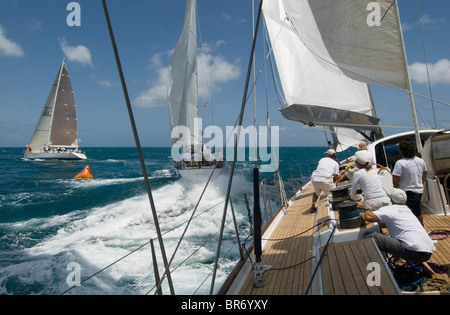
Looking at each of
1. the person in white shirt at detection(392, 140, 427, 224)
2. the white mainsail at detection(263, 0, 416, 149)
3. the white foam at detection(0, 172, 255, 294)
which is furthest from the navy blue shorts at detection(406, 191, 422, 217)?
the white foam at detection(0, 172, 255, 294)

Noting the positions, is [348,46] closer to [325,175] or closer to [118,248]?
[325,175]

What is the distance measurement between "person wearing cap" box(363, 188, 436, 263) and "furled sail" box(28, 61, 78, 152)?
1536 inches

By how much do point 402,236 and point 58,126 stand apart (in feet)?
132

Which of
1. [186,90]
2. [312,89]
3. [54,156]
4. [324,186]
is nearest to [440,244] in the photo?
[324,186]

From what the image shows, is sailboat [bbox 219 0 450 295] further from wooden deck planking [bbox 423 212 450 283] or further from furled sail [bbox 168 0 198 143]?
furled sail [bbox 168 0 198 143]

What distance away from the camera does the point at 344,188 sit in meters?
3.53

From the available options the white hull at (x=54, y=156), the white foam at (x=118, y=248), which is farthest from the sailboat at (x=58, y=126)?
the white foam at (x=118, y=248)

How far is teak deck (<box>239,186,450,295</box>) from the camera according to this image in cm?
193

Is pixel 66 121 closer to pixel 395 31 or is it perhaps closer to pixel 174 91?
pixel 174 91

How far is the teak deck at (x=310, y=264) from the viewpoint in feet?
6.34

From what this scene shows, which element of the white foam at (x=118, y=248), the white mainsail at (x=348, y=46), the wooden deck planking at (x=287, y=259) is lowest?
the white foam at (x=118, y=248)

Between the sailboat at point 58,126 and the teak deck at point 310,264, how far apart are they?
37.6 meters

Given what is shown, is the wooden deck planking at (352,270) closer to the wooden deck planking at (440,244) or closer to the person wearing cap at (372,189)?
the wooden deck planking at (440,244)

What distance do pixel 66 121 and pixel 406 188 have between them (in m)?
39.9
